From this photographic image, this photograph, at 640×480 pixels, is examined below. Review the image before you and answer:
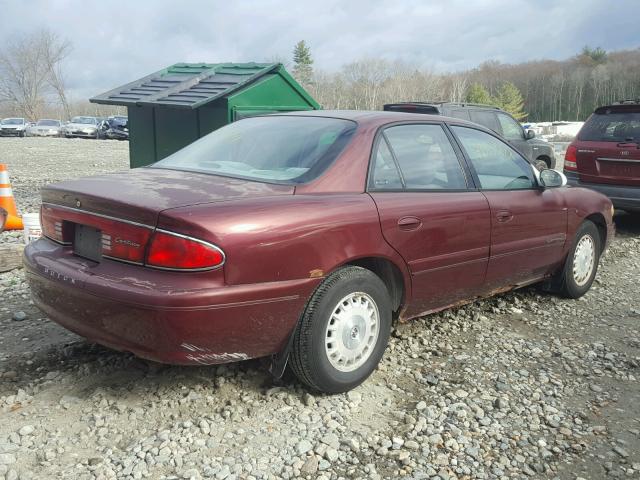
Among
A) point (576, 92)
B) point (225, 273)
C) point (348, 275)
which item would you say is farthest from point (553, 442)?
point (576, 92)

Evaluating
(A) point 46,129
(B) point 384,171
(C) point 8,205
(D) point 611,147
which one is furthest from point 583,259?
(A) point 46,129

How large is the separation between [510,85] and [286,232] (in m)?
88.8

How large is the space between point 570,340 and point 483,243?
979mm

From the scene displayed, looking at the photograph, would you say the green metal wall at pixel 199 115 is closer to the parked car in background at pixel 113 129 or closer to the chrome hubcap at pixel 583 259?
the chrome hubcap at pixel 583 259

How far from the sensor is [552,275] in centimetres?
495

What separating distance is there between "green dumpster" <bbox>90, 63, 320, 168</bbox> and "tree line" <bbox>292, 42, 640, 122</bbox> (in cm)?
6200

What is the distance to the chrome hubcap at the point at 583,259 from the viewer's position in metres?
5.04

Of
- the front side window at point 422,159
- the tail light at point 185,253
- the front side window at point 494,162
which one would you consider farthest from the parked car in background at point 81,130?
the tail light at point 185,253

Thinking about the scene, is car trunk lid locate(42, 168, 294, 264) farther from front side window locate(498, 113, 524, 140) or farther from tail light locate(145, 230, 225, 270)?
front side window locate(498, 113, 524, 140)

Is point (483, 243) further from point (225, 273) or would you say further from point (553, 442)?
point (225, 273)

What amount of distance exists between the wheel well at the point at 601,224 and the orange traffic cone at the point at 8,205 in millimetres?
6008

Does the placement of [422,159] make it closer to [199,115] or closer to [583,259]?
[583,259]

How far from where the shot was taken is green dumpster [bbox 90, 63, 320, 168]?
6977 millimetres

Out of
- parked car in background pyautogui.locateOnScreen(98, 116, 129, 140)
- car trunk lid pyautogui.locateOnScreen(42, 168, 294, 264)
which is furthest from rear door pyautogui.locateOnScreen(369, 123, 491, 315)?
parked car in background pyautogui.locateOnScreen(98, 116, 129, 140)
